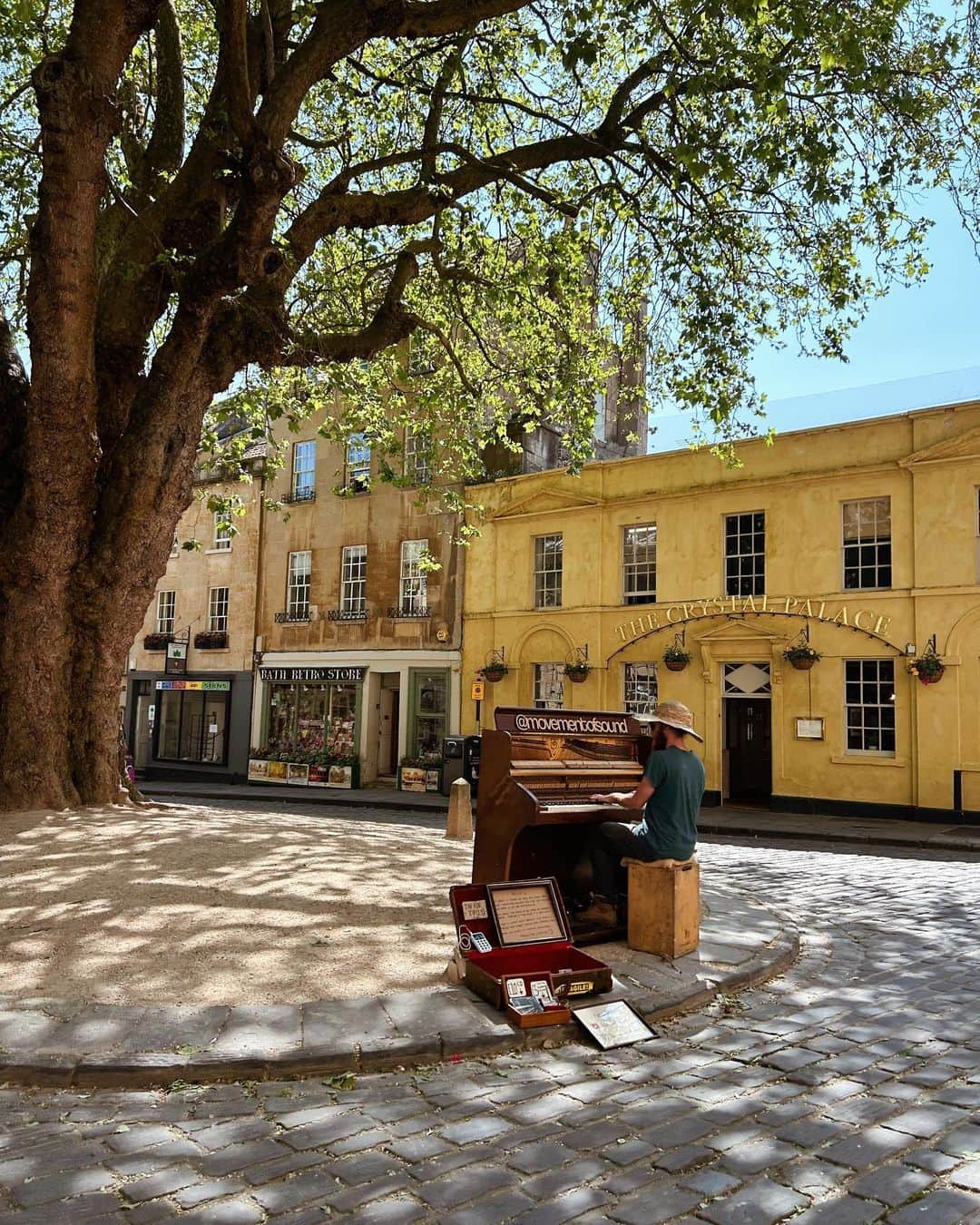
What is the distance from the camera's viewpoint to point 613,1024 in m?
5.11

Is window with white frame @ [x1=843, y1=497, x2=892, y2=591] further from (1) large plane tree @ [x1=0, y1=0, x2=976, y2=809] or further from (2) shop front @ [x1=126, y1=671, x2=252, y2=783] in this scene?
(2) shop front @ [x1=126, y1=671, x2=252, y2=783]

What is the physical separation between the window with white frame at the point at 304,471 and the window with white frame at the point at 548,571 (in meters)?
8.86

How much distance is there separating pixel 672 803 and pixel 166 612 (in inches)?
1142

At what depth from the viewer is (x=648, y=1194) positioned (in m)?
3.25

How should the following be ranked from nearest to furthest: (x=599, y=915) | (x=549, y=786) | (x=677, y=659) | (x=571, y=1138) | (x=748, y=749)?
(x=571, y=1138), (x=549, y=786), (x=599, y=915), (x=677, y=659), (x=748, y=749)

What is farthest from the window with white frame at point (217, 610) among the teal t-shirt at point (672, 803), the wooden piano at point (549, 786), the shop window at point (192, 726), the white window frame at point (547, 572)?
the teal t-shirt at point (672, 803)

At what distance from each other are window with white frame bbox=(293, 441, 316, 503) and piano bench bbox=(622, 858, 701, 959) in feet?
79.6

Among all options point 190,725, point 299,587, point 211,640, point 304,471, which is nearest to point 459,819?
point 299,587

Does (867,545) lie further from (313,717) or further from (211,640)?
A: (211,640)

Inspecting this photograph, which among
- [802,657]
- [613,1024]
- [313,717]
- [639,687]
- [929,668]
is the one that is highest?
[802,657]

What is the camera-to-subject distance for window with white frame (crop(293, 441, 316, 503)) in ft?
96.6

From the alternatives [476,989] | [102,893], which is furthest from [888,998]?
[102,893]

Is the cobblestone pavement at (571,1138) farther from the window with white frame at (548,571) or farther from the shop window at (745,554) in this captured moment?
the window with white frame at (548,571)

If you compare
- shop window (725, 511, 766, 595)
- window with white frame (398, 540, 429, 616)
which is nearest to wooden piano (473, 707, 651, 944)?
shop window (725, 511, 766, 595)
